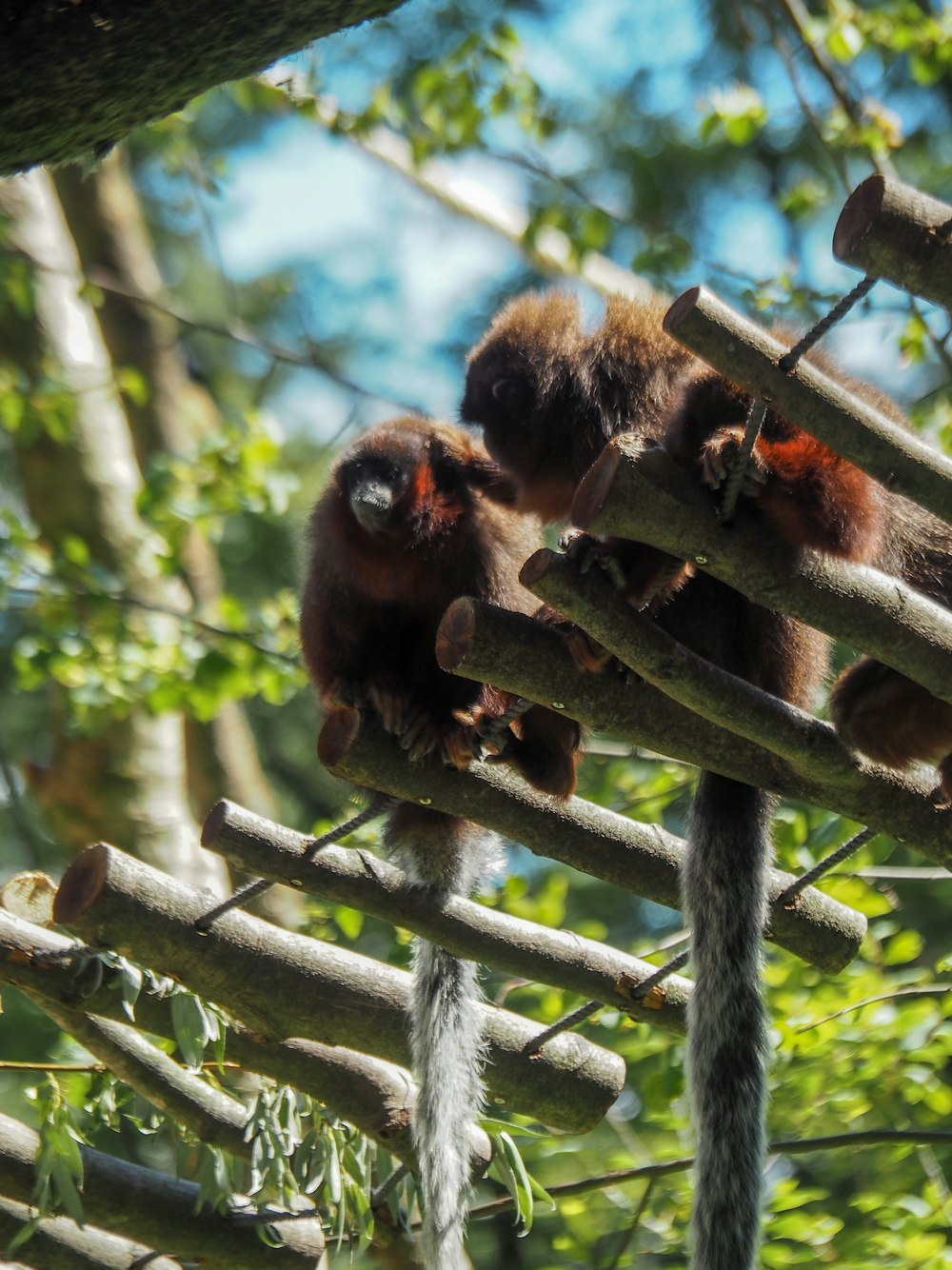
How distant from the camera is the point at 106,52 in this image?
1885 millimetres

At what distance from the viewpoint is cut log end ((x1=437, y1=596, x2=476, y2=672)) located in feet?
7.18

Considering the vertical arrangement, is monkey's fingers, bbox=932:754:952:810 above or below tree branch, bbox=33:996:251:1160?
above

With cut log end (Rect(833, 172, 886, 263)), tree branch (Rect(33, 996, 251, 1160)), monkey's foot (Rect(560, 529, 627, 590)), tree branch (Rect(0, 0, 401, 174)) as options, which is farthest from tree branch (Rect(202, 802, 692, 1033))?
cut log end (Rect(833, 172, 886, 263))

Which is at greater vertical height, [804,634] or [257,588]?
[257,588]

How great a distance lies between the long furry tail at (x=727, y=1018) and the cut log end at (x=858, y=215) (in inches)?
60.3

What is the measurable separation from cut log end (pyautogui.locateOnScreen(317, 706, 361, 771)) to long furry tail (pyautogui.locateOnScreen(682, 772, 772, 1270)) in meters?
0.75

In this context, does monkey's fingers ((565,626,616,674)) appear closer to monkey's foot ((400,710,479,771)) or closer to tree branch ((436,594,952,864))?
tree branch ((436,594,952,864))

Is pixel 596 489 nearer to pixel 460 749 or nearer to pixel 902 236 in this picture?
pixel 902 236

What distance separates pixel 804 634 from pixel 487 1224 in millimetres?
5301

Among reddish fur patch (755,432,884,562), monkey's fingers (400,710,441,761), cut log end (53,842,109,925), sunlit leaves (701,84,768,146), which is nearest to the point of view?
reddish fur patch (755,432,884,562)

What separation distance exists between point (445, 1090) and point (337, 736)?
884 mm

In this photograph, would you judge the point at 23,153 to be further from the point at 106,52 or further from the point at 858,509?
the point at 858,509

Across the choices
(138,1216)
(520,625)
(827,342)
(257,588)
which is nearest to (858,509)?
(520,625)

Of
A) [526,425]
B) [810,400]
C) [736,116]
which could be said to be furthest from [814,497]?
[736,116]
